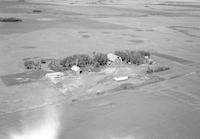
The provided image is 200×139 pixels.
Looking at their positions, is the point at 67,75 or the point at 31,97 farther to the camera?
the point at 67,75

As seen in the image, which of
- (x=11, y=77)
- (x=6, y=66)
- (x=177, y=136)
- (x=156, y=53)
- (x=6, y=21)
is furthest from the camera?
(x=6, y=21)

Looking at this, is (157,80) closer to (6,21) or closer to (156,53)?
(156,53)

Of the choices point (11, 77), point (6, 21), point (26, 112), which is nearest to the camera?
point (26, 112)

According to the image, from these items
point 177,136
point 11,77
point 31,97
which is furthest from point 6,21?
point 177,136

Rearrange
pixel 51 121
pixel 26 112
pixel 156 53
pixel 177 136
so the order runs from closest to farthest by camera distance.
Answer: pixel 177 136 → pixel 51 121 → pixel 26 112 → pixel 156 53

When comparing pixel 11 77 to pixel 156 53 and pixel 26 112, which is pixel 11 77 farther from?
pixel 156 53

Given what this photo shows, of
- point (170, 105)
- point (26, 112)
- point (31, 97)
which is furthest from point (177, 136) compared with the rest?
point (31, 97)

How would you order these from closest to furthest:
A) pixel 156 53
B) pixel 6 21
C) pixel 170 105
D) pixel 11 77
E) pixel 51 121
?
1. pixel 51 121
2. pixel 170 105
3. pixel 11 77
4. pixel 156 53
5. pixel 6 21

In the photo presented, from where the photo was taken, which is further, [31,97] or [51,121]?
[31,97]
